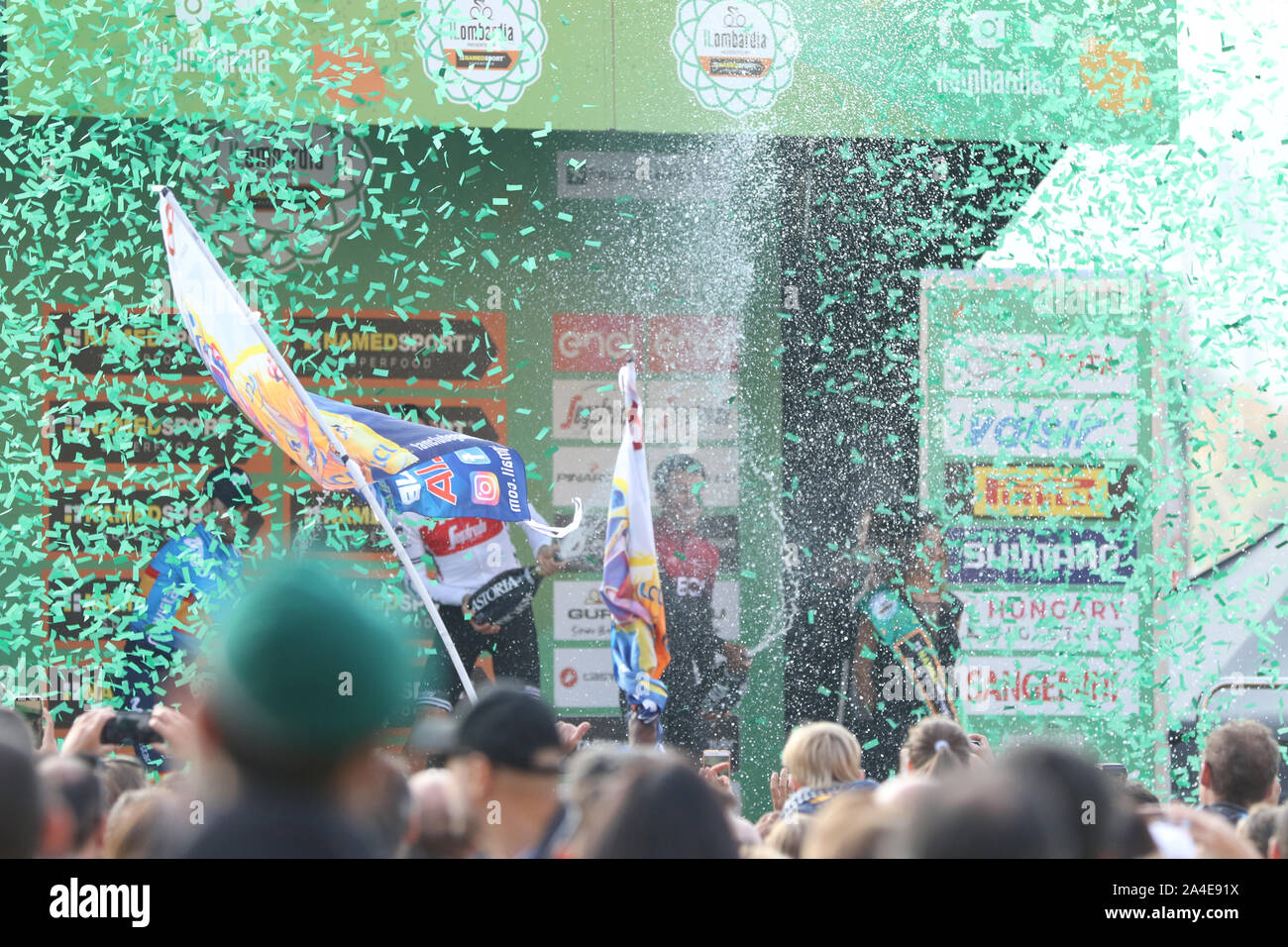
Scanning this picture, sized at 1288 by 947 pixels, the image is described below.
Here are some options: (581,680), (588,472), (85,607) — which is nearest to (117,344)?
(85,607)

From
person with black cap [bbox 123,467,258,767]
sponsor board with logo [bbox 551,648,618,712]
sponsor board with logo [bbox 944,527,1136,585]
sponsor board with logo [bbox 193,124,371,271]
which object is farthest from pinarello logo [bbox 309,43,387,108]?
sponsor board with logo [bbox 944,527,1136,585]

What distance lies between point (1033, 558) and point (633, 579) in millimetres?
4265

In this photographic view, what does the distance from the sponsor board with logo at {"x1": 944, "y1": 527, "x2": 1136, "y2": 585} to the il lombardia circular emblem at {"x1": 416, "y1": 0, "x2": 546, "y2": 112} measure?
4.14m

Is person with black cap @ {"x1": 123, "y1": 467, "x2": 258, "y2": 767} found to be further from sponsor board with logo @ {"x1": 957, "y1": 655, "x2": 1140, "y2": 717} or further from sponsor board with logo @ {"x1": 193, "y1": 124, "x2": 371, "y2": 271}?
sponsor board with logo @ {"x1": 957, "y1": 655, "x2": 1140, "y2": 717}

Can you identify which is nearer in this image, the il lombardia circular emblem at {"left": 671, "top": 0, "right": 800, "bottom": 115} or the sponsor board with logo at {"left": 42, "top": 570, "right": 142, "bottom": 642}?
the sponsor board with logo at {"left": 42, "top": 570, "right": 142, "bottom": 642}

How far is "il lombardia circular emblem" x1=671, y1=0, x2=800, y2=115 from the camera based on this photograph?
8922 mm

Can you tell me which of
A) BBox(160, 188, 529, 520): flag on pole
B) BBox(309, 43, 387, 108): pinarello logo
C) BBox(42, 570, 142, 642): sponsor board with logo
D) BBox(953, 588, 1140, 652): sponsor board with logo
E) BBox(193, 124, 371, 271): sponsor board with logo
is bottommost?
BBox(953, 588, 1140, 652): sponsor board with logo

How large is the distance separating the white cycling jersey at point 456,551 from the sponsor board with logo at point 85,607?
5.79 feet

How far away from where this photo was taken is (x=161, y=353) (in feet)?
29.7

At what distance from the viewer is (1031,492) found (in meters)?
9.72

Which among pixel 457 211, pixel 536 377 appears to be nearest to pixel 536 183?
pixel 457 211

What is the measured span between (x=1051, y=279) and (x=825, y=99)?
82.2 inches

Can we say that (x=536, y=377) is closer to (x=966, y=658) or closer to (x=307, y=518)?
(x=307, y=518)
